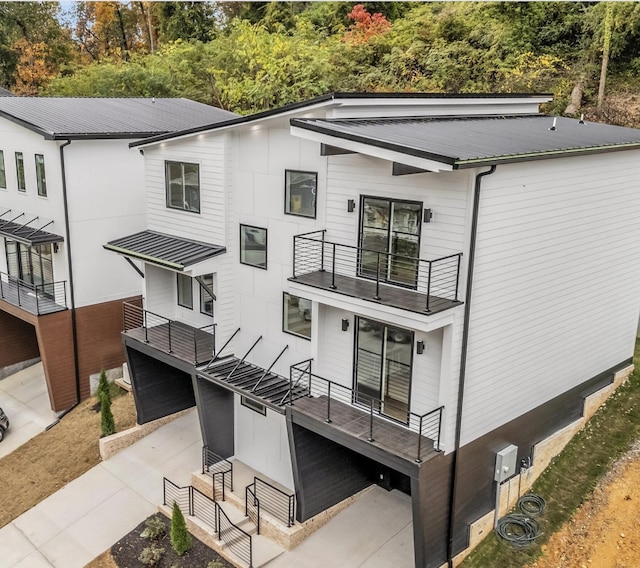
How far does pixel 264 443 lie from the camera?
16000 millimetres

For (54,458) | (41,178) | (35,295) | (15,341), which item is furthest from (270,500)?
(15,341)

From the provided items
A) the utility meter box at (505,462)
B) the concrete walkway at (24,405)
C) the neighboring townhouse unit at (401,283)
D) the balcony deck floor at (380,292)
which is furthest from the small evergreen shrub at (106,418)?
the utility meter box at (505,462)

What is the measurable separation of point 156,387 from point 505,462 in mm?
10545

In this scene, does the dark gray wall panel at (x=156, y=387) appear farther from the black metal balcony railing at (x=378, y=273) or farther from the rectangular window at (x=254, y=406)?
the black metal balcony railing at (x=378, y=273)

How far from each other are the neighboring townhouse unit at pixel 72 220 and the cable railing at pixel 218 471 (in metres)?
6.68

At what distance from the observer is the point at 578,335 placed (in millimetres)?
14273

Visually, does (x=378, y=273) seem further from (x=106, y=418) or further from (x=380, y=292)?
(x=106, y=418)

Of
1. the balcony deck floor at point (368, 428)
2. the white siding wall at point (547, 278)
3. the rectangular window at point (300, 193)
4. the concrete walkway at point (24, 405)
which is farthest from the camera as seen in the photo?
the concrete walkway at point (24, 405)

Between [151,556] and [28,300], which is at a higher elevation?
[28,300]

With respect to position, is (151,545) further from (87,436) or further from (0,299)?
(0,299)

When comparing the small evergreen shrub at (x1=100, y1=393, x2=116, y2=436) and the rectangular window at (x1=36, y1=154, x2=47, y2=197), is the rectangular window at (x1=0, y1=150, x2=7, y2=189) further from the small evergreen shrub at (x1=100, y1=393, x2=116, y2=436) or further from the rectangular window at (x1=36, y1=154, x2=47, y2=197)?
the small evergreen shrub at (x1=100, y1=393, x2=116, y2=436)

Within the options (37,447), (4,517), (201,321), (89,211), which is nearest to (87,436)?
(37,447)

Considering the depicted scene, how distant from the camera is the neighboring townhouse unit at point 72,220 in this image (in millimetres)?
19375

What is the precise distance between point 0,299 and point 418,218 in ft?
52.4
